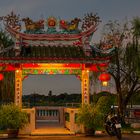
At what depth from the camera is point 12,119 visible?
12.9m

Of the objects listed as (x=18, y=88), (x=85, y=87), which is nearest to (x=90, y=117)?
(x=85, y=87)

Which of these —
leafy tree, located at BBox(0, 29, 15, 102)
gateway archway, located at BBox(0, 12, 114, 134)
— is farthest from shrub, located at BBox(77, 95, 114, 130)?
leafy tree, located at BBox(0, 29, 15, 102)

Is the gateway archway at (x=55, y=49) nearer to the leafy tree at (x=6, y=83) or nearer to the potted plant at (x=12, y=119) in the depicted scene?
the potted plant at (x=12, y=119)

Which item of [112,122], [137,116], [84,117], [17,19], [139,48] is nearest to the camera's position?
[112,122]

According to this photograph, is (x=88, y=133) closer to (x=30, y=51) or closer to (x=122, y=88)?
(x=30, y=51)

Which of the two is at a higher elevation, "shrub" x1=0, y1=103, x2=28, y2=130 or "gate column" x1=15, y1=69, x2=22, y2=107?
"gate column" x1=15, y1=69, x2=22, y2=107

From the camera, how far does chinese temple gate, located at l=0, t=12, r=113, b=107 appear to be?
14234mm

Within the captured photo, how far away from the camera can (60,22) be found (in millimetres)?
14805

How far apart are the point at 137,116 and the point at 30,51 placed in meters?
8.24

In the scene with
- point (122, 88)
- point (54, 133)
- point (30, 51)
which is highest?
point (30, 51)

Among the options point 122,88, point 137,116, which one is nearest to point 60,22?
point 122,88

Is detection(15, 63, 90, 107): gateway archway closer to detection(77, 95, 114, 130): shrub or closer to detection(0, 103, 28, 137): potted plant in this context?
detection(77, 95, 114, 130): shrub

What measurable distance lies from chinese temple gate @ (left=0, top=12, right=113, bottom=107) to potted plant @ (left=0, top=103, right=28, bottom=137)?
1.24 metres

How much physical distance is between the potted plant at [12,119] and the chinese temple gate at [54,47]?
4.06 ft
